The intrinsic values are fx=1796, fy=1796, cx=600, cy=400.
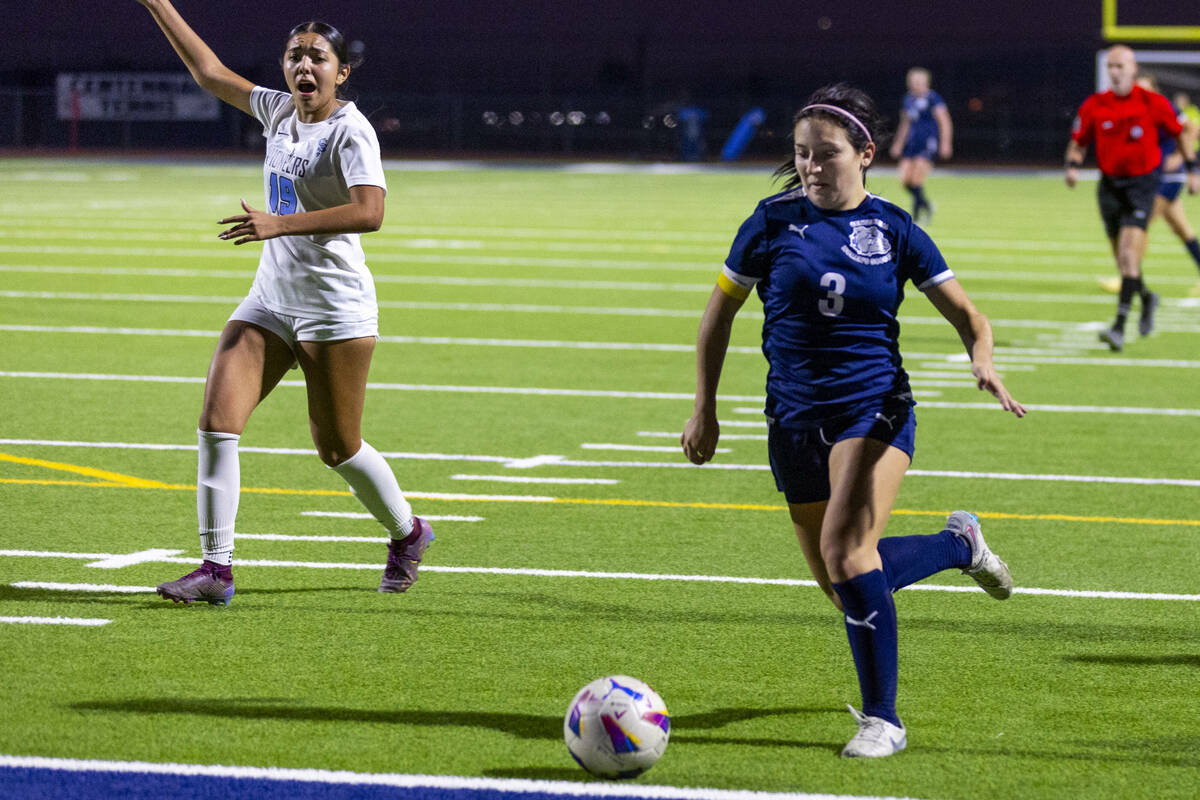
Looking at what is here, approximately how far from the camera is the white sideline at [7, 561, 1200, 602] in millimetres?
6602

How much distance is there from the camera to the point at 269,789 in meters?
4.41

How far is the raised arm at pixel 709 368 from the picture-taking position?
16.0 ft

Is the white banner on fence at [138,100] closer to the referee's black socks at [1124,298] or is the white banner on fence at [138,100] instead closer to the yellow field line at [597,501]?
the referee's black socks at [1124,298]

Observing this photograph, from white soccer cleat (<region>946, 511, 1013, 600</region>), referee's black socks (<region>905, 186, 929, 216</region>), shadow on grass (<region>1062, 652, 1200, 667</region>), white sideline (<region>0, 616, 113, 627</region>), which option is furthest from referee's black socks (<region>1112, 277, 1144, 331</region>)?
referee's black socks (<region>905, 186, 929, 216</region>)

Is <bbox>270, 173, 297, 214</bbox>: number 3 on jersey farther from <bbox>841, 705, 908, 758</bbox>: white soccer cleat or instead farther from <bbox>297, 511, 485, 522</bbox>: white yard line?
<bbox>841, 705, 908, 758</bbox>: white soccer cleat

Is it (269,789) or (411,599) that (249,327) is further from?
(269,789)

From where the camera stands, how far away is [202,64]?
6641 millimetres

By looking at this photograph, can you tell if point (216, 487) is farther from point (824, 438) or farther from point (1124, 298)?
point (1124, 298)

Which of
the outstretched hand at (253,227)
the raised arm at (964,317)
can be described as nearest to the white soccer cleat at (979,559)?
the raised arm at (964,317)

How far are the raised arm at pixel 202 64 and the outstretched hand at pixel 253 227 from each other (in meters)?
0.92

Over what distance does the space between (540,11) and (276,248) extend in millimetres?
60210

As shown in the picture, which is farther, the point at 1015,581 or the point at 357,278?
the point at 1015,581

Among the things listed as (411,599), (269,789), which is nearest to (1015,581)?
(411,599)

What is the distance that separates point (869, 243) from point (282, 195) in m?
2.36
